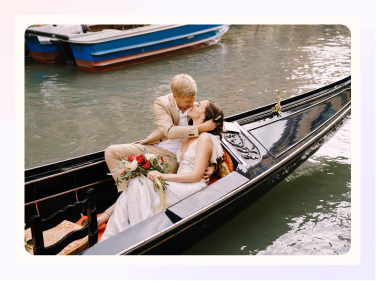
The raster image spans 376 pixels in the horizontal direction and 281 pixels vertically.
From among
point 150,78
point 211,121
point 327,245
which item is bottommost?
point 327,245

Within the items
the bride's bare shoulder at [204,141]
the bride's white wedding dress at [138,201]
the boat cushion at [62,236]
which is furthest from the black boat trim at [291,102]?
the boat cushion at [62,236]

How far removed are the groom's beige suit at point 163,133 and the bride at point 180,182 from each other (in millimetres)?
93

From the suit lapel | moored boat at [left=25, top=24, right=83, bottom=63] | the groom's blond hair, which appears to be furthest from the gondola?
moored boat at [left=25, top=24, right=83, bottom=63]

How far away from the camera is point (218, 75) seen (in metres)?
6.56

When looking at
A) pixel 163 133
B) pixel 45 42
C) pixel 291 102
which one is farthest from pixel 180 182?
pixel 45 42

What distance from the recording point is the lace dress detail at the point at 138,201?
6.25 ft

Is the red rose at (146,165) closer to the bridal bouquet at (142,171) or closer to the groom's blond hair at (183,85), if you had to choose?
the bridal bouquet at (142,171)

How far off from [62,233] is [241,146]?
4.61ft

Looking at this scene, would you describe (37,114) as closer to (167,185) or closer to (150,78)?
(150,78)

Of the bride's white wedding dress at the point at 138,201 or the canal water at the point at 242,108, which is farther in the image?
the canal water at the point at 242,108

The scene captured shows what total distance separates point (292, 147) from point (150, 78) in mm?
4275

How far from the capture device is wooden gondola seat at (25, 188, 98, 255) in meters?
1.41

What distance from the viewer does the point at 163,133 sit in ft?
7.21
